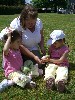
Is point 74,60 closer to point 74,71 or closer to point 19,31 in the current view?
point 74,71

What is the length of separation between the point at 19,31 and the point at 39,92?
6.06 feet

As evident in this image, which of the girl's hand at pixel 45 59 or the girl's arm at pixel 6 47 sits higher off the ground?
the girl's arm at pixel 6 47

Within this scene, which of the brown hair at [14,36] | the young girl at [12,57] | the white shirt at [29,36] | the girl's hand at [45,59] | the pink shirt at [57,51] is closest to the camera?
the young girl at [12,57]

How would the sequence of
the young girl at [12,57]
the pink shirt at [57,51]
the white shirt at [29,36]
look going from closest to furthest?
the young girl at [12,57], the pink shirt at [57,51], the white shirt at [29,36]

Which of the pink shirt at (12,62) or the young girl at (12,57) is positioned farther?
the pink shirt at (12,62)

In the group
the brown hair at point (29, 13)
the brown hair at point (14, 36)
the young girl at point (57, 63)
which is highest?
the brown hair at point (29, 13)

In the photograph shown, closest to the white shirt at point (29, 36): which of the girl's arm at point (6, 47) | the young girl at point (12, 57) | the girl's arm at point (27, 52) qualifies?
the girl's arm at point (27, 52)

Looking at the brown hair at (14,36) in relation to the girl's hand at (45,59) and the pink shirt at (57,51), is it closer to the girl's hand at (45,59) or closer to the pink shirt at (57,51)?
the girl's hand at (45,59)

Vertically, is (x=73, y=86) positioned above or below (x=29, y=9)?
below

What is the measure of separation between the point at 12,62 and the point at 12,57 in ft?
0.35

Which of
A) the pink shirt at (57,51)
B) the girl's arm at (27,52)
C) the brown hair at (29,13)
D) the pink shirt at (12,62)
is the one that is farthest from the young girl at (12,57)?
the pink shirt at (57,51)

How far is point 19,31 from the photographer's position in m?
7.11

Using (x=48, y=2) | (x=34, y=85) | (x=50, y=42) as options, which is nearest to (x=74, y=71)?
(x=50, y=42)

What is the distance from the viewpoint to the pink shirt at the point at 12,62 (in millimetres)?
6312
